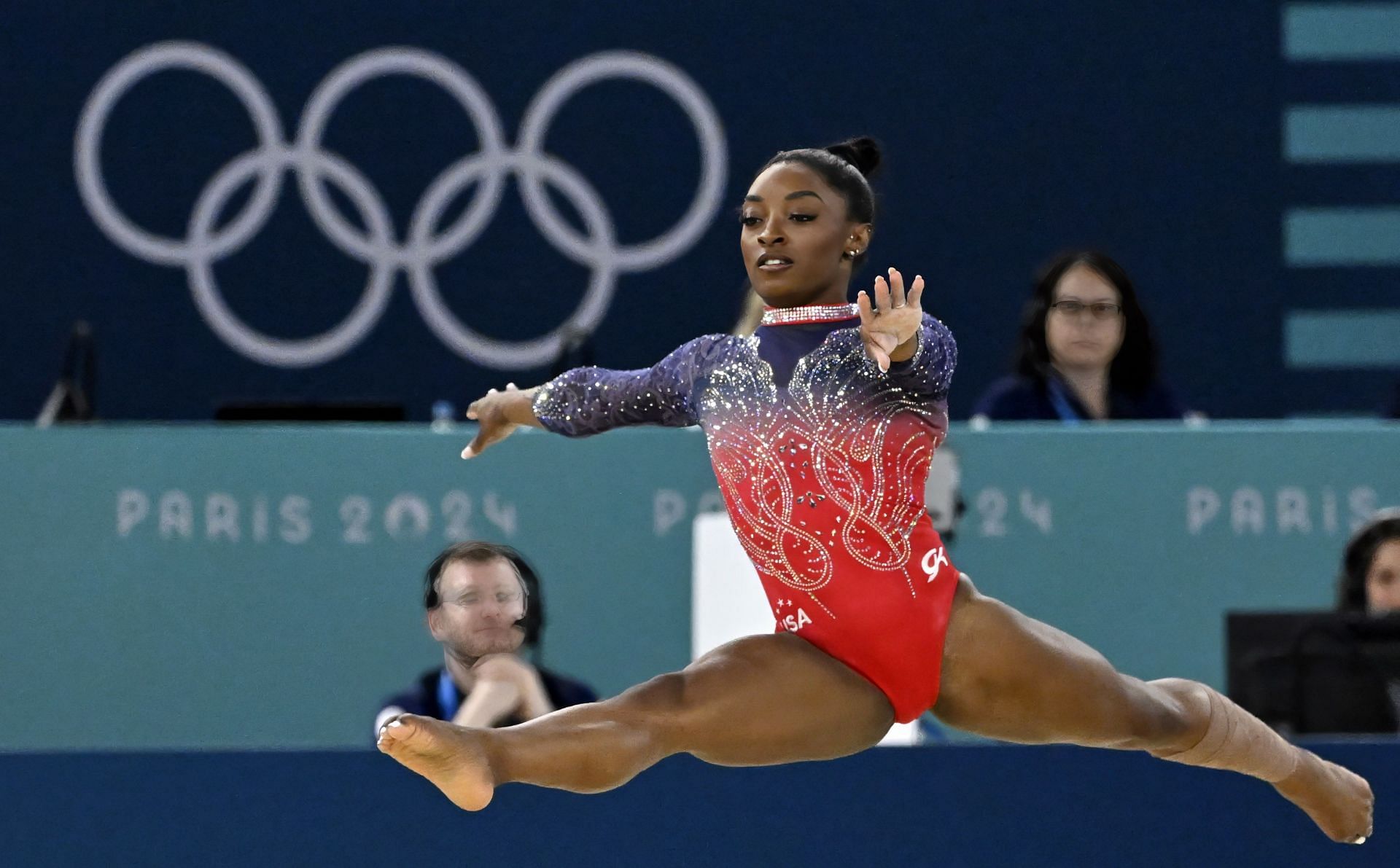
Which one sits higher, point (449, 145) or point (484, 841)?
point (449, 145)

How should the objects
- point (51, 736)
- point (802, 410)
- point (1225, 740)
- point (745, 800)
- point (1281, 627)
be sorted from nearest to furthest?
point (802, 410) → point (1225, 740) → point (745, 800) → point (1281, 627) → point (51, 736)

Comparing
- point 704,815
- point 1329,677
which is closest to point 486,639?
point 704,815

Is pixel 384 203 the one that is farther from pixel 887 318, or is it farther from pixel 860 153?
pixel 887 318

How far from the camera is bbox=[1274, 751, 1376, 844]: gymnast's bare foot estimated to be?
3.71 metres

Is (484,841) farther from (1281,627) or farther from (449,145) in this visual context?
(449,145)

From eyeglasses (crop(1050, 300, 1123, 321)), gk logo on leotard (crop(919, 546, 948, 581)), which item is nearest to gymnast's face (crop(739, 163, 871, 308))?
gk logo on leotard (crop(919, 546, 948, 581))

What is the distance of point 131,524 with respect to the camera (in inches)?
238

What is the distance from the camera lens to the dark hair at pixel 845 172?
3387 millimetres

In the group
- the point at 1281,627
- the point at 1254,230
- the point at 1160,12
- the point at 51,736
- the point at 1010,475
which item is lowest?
the point at 51,736

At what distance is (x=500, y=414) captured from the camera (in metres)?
3.69

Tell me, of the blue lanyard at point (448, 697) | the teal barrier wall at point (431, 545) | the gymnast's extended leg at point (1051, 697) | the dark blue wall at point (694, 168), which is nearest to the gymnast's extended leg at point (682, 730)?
the gymnast's extended leg at point (1051, 697)

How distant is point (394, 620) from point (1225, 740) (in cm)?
317

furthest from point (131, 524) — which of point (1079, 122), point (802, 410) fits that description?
point (1079, 122)

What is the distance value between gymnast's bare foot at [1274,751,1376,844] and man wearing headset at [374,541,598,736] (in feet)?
4.83
